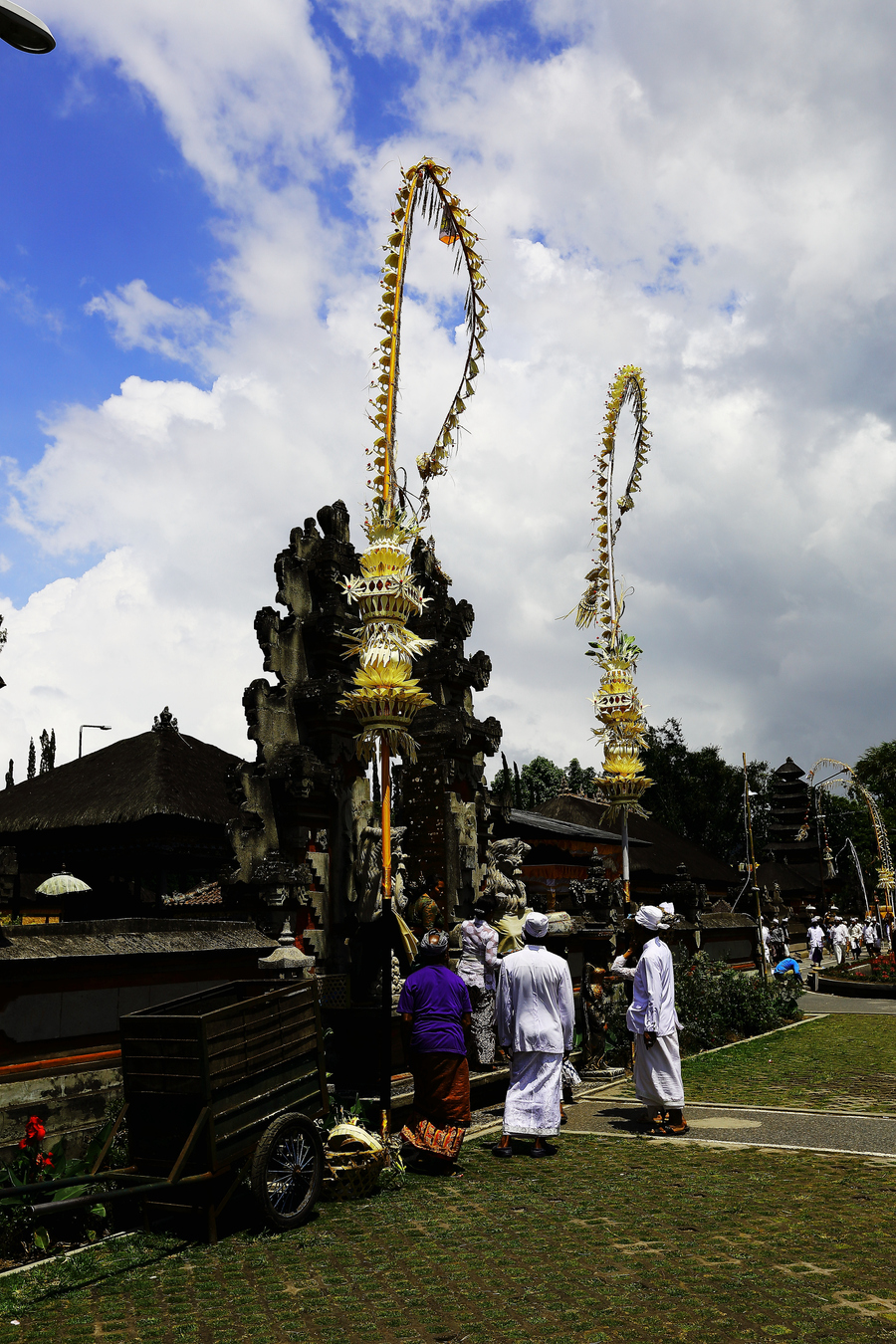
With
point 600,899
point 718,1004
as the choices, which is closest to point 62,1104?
point 600,899

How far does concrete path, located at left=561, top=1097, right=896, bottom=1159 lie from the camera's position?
827cm

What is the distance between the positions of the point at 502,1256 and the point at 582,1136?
11.6 ft

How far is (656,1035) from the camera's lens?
354 inches

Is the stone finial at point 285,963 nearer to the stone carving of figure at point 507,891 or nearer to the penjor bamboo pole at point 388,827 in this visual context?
the penjor bamboo pole at point 388,827

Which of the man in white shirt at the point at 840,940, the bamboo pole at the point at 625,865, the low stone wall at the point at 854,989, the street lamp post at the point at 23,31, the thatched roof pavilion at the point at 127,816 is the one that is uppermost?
the street lamp post at the point at 23,31

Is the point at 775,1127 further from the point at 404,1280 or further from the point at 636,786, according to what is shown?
the point at 636,786

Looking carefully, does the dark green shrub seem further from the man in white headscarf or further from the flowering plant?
the flowering plant

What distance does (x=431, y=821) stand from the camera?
49.2 ft

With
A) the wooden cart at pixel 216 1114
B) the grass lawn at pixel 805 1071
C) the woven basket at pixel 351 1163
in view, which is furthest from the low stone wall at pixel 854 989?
the wooden cart at pixel 216 1114

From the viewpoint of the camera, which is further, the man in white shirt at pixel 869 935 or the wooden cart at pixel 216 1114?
the man in white shirt at pixel 869 935

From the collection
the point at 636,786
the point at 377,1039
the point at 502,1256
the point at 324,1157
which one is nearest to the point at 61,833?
the point at 636,786

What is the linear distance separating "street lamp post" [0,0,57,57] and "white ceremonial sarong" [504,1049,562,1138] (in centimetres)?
785

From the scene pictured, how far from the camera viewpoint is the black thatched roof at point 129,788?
19828 millimetres

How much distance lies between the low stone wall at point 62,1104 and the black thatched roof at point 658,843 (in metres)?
30.4
